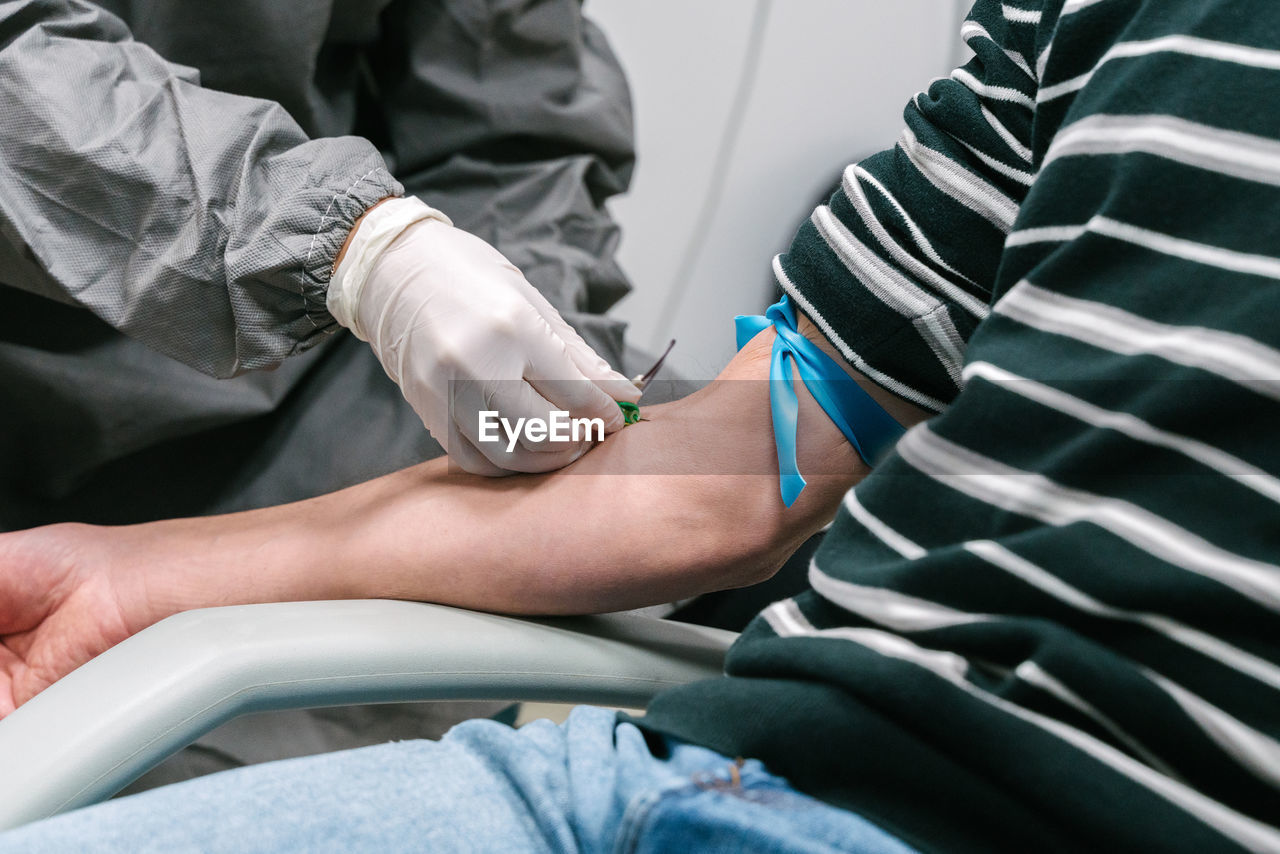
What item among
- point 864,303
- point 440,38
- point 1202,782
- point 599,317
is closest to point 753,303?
point 599,317

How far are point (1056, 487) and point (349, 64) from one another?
3.05ft

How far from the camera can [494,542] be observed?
667 mm

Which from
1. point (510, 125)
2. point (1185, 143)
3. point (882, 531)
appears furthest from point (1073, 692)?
point (510, 125)

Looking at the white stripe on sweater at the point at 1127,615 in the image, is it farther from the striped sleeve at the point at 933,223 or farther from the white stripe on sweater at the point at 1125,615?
the striped sleeve at the point at 933,223

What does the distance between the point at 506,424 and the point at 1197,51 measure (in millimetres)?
500

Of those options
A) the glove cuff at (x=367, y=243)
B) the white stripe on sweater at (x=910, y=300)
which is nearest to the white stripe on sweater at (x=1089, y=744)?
the white stripe on sweater at (x=910, y=300)

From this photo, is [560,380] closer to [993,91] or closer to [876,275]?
[876,275]

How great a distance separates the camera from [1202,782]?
37cm

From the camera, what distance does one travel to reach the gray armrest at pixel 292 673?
480 millimetres

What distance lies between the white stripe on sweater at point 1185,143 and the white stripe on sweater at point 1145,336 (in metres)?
0.07

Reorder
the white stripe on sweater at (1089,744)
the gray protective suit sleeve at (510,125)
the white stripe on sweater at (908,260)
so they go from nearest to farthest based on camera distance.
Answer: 1. the white stripe on sweater at (1089,744)
2. the white stripe on sweater at (908,260)
3. the gray protective suit sleeve at (510,125)

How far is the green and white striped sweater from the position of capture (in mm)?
371

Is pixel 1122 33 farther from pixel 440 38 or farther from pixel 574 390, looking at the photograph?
pixel 440 38

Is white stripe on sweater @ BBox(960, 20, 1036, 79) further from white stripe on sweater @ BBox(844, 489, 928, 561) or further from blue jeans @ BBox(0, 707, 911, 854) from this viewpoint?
blue jeans @ BBox(0, 707, 911, 854)
